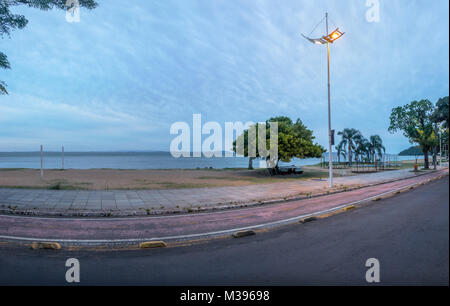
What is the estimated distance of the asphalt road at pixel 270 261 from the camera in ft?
11.4

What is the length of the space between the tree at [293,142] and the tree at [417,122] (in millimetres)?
20893

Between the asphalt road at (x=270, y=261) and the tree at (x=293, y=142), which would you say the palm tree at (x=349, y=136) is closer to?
the tree at (x=293, y=142)

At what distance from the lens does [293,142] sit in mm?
24047

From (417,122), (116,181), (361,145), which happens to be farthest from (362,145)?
(116,181)

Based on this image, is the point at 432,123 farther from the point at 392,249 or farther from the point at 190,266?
the point at 190,266

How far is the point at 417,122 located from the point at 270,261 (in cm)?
4612

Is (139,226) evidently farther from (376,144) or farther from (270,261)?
(376,144)

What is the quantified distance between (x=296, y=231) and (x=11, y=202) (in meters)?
11.6

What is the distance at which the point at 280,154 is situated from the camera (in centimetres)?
2458

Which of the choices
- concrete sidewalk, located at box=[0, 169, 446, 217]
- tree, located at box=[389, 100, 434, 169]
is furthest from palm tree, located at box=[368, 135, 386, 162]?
concrete sidewalk, located at box=[0, 169, 446, 217]

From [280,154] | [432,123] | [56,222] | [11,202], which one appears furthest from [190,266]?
[432,123]

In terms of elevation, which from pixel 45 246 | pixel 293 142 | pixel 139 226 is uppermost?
pixel 293 142

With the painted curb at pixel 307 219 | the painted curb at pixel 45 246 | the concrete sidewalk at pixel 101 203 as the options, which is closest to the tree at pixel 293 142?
the concrete sidewalk at pixel 101 203

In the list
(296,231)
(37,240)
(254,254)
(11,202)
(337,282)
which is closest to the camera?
(337,282)
